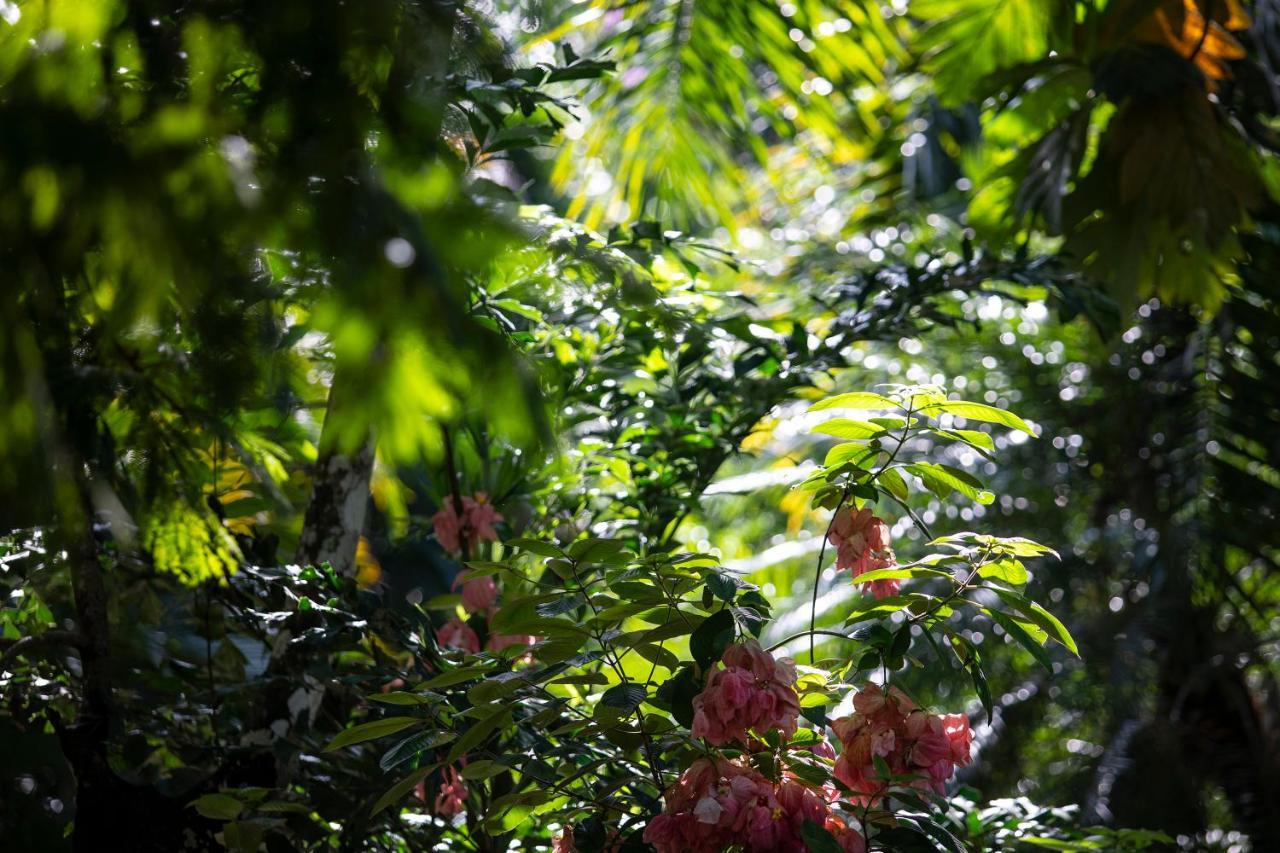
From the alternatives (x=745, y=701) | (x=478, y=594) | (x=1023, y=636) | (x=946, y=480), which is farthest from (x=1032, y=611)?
(x=478, y=594)

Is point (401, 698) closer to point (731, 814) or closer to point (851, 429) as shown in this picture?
point (731, 814)

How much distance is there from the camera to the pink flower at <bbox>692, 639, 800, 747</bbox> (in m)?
0.78

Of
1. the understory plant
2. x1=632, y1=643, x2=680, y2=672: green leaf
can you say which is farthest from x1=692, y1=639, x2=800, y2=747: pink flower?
x1=632, y1=643, x2=680, y2=672: green leaf

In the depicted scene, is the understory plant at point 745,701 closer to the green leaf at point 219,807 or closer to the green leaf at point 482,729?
the green leaf at point 482,729

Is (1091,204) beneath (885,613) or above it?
above

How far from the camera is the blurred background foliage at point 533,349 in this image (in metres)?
0.64

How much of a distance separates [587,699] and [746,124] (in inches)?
61.3

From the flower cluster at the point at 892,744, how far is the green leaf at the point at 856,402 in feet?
0.71

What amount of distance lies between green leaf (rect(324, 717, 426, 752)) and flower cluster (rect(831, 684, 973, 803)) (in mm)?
340

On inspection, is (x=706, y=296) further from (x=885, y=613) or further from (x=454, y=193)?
(x=454, y=193)

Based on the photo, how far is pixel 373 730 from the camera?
0.89 meters

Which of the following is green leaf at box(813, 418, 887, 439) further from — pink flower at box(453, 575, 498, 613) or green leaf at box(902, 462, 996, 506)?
pink flower at box(453, 575, 498, 613)

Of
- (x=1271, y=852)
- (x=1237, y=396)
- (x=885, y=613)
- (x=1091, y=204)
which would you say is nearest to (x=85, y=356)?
(x=885, y=613)

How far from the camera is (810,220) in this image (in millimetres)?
3848
